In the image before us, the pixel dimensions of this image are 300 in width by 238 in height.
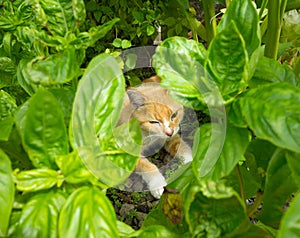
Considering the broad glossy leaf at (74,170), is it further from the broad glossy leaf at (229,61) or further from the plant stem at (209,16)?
the plant stem at (209,16)

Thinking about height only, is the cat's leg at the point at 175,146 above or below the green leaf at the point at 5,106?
below

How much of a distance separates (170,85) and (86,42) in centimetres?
11

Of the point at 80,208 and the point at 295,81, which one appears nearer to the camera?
the point at 80,208

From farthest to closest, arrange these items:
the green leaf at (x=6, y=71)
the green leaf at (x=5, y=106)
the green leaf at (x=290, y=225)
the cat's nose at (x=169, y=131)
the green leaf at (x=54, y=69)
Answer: the cat's nose at (x=169, y=131) → the green leaf at (x=6, y=71) → the green leaf at (x=5, y=106) → the green leaf at (x=54, y=69) → the green leaf at (x=290, y=225)

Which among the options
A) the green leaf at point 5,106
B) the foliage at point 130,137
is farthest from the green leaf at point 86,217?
the green leaf at point 5,106

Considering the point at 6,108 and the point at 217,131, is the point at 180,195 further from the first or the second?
the point at 6,108

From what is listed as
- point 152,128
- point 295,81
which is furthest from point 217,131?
A: point 152,128

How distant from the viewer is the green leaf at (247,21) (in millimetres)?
573

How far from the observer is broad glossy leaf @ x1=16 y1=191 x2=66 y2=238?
0.47 meters

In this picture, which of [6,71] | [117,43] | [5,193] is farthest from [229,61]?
[117,43]

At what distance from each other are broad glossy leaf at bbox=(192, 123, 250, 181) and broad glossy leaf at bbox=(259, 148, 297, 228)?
0.20 feet

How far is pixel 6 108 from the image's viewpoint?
651mm

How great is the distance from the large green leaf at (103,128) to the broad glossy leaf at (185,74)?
2.3 inches

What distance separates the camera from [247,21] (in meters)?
0.58
